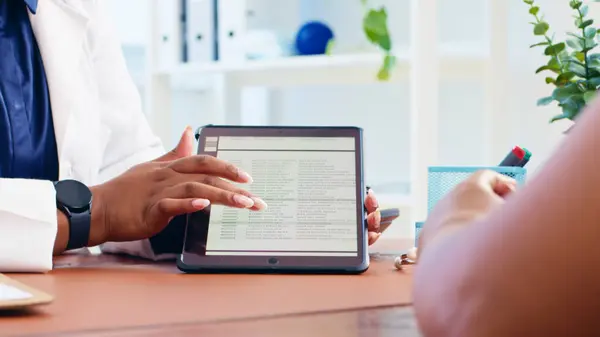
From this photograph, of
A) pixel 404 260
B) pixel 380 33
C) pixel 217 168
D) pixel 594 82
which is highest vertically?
pixel 380 33

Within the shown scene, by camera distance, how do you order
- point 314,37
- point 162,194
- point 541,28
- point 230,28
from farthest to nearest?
point 230,28 < point 314,37 < point 541,28 < point 162,194

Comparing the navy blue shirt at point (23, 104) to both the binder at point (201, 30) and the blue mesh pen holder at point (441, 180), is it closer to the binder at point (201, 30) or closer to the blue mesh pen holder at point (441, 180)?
the blue mesh pen holder at point (441, 180)

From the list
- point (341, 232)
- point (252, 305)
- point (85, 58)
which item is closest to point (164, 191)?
point (341, 232)

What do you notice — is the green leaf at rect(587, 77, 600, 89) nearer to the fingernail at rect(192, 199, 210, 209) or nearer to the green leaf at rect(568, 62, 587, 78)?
the green leaf at rect(568, 62, 587, 78)

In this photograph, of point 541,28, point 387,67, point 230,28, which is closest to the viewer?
point 541,28

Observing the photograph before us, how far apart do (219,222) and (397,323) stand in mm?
352

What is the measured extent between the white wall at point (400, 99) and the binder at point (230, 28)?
0.93 ft

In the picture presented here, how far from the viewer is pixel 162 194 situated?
106cm

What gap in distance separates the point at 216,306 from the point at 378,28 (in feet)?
7.25

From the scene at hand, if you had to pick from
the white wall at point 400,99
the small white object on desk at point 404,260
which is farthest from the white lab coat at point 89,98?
the white wall at point 400,99

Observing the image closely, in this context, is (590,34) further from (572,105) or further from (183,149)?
(183,149)

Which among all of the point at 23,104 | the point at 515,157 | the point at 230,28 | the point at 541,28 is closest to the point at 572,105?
the point at 515,157

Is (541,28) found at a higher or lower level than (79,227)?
higher

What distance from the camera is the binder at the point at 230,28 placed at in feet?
10.8
